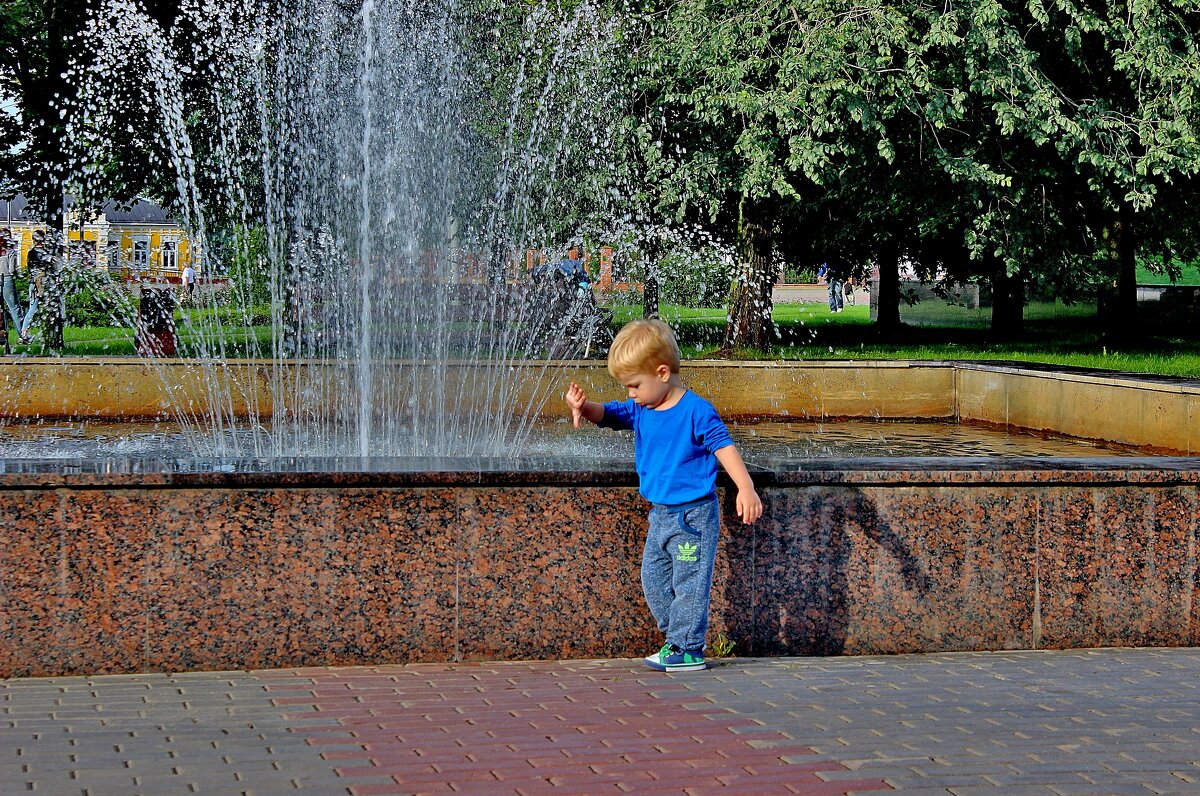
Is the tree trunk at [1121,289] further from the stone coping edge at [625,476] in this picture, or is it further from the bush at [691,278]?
the stone coping edge at [625,476]

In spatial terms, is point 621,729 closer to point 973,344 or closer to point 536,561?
point 536,561

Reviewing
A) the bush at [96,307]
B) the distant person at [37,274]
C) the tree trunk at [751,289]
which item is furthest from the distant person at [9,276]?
the tree trunk at [751,289]

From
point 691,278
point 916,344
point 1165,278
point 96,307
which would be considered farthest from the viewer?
point 1165,278

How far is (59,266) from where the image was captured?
26.5m

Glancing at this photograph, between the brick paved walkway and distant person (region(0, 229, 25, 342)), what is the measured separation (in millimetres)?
18419

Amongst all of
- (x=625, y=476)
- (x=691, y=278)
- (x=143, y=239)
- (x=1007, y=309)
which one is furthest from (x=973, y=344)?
(x=143, y=239)

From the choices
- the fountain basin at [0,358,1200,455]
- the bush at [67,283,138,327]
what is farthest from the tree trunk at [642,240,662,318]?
the bush at [67,283,138,327]

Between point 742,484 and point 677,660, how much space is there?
2.34ft

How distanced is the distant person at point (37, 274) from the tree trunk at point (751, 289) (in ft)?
33.0

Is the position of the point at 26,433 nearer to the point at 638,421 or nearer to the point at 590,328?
the point at 638,421

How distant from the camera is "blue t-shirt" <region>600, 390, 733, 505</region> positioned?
5.14 meters

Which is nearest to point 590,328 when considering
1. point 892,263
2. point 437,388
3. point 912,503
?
point 437,388

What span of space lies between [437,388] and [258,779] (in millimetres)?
9508

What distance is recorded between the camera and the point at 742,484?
499 cm
